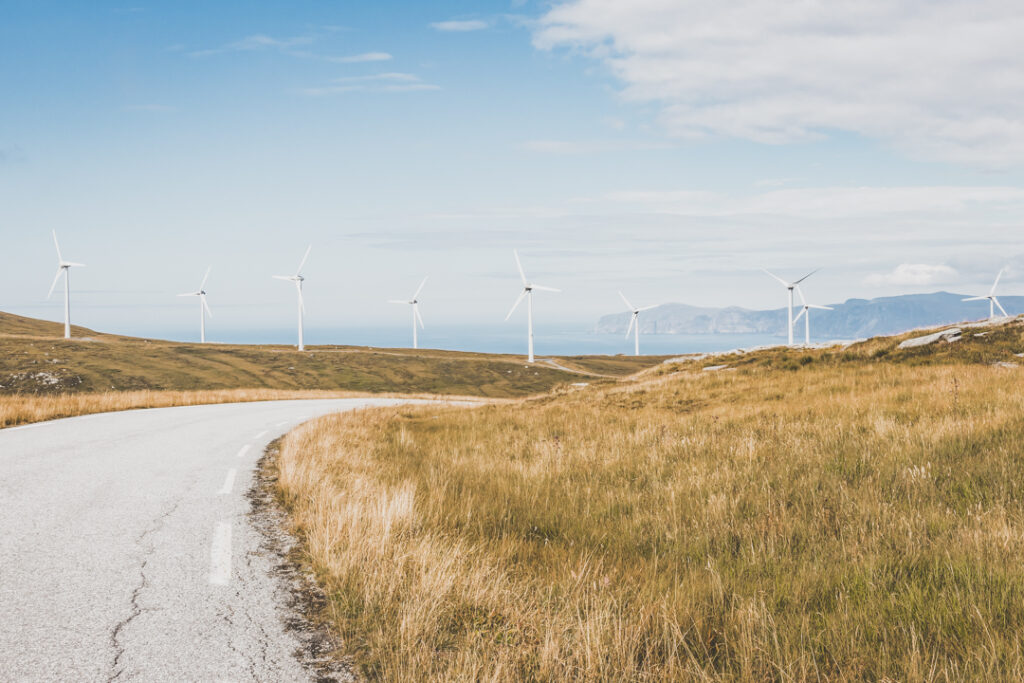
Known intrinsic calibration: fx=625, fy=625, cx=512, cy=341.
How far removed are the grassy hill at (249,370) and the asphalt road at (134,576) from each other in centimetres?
8249

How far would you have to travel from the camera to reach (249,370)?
118938mm

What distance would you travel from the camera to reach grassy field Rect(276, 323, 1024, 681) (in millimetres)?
3932

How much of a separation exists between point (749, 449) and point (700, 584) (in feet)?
18.1

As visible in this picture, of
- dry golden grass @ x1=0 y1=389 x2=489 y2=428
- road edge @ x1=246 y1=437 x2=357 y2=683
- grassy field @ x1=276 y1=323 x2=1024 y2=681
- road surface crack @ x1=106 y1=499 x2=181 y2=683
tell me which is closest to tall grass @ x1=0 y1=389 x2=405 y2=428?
dry golden grass @ x1=0 y1=389 x2=489 y2=428

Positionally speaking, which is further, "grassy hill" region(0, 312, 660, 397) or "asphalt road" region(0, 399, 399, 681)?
"grassy hill" region(0, 312, 660, 397)

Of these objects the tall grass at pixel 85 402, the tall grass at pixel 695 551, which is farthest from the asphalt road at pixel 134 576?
the tall grass at pixel 85 402

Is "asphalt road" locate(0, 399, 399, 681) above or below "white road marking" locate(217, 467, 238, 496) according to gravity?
above

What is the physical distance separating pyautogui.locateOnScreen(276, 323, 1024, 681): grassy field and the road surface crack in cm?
148

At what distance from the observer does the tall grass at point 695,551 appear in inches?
155

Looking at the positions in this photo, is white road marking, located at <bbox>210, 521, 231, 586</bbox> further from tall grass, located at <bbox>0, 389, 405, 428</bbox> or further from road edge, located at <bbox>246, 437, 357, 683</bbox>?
tall grass, located at <bbox>0, 389, 405, 428</bbox>

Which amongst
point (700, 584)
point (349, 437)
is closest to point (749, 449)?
point (700, 584)

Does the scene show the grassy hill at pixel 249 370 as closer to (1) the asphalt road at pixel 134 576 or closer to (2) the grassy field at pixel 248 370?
(2) the grassy field at pixel 248 370

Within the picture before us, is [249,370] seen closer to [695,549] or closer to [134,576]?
[134,576]

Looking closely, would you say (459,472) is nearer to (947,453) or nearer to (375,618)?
(375,618)
